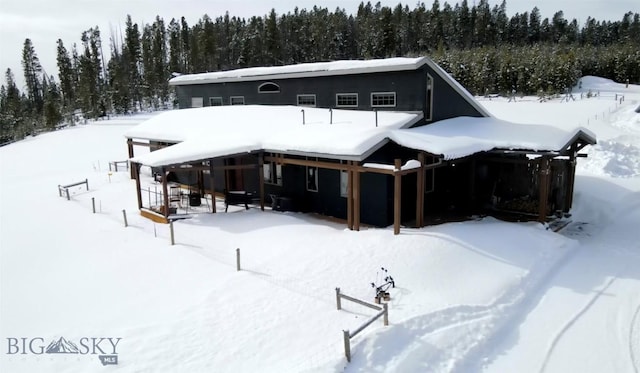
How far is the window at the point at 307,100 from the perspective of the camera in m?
18.5

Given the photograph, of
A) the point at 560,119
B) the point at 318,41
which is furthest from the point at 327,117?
the point at 318,41

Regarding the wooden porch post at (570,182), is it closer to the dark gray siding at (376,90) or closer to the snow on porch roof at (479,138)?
the snow on porch roof at (479,138)

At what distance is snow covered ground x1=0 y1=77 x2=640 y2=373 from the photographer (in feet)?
23.7

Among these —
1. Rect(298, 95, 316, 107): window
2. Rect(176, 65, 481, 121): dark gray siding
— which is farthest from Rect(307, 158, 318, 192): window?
Rect(298, 95, 316, 107): window

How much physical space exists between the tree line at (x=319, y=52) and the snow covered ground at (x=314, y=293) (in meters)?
35.1

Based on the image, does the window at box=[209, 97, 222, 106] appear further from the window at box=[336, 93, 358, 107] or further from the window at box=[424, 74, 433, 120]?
the window at box=[424, 74, 433, 120]

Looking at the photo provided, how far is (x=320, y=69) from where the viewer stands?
17.4 m

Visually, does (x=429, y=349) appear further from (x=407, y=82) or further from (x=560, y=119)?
(x=560, y=119)

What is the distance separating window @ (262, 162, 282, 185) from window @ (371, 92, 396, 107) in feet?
13.9

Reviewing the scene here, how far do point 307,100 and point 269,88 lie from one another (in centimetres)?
249

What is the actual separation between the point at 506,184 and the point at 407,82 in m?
5.00

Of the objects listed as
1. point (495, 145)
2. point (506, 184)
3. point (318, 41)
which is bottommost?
point (506, 184)

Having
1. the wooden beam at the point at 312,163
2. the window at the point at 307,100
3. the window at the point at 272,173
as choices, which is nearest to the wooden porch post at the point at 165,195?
the wooden beam at the point at 312,163

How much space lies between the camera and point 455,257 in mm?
10266
